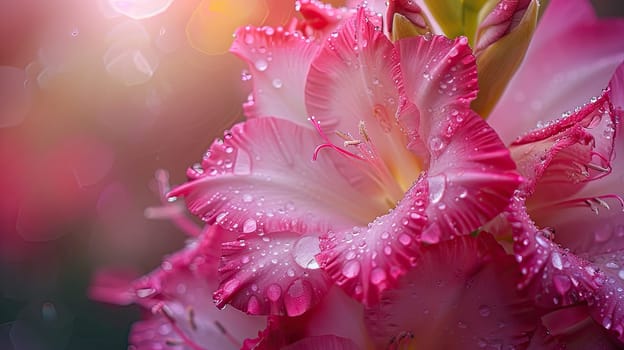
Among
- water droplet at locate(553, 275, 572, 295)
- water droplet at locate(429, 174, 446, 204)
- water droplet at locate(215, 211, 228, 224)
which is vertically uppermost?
water droplet at locate(429, 174, 446, 204)

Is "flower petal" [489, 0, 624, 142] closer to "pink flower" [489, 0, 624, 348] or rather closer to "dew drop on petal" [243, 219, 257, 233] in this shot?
"pink flower" [489, 0, 624, 348]

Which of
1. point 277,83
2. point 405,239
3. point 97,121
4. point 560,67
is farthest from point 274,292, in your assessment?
point 97,121

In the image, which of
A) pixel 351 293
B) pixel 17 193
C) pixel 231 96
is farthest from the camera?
pixel 231 96

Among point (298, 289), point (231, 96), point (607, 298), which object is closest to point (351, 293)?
point (298, 289)

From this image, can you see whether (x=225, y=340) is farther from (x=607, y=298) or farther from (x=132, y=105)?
(x=132, y=105)

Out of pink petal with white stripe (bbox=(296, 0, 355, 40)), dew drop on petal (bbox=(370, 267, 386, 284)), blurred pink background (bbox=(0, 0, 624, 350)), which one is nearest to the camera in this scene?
dew drop on petal (bbox=(370, 267, 386, 284))

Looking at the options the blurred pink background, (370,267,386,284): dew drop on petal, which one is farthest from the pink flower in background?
the blurred pink background

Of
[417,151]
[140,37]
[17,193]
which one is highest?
[417,151]
